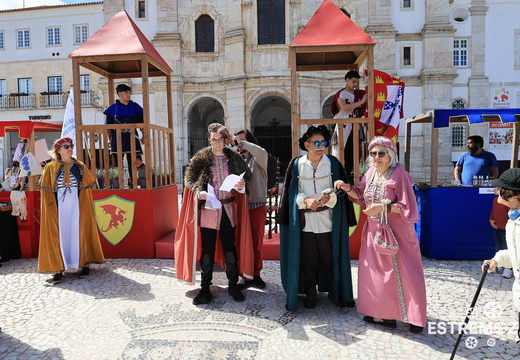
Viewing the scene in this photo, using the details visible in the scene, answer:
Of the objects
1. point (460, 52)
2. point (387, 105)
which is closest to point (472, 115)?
point (387, 105)

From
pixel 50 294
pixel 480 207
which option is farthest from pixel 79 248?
pixel 480 207

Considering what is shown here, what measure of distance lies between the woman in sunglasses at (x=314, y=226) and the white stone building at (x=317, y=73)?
15338 mm

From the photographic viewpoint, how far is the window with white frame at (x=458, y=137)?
2075cm

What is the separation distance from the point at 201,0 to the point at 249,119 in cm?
675

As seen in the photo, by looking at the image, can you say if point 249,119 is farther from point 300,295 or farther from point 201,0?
point 300,295

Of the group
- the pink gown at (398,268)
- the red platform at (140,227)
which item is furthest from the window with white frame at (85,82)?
the pink gown at (398,268)

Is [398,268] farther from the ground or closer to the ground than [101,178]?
closer to the ground

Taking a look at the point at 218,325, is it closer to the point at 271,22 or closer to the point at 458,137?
the point at 271,22

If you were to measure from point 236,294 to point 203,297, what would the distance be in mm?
381

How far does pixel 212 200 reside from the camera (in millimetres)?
4242

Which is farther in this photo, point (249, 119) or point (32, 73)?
point (32, 73)

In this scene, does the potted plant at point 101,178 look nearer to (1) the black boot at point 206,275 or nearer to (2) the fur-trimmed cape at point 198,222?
Answer: (2) the fur-trimmed cape at point 198,222

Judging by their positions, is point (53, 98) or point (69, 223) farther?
point (53, 98)

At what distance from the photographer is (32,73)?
2603cm
